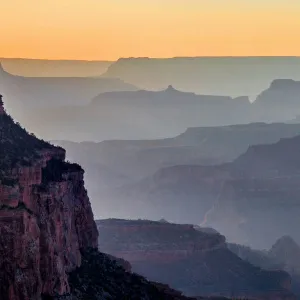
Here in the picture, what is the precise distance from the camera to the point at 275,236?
157 metres

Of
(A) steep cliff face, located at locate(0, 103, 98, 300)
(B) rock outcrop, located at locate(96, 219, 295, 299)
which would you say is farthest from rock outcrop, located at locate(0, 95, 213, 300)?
(B) rock outcrop, located at locate(96, 219, 295, 299)

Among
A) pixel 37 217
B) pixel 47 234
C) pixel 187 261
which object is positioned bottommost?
pixel 47 234

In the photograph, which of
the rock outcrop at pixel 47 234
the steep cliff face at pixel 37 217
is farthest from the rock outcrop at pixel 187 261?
the steep cliff face at pixel 37 217

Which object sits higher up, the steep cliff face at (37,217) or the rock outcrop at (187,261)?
the rock outcrop at (187,261)

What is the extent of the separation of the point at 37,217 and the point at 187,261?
63174mm

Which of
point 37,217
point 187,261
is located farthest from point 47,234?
point 187,261

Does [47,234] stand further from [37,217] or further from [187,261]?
[187,261]

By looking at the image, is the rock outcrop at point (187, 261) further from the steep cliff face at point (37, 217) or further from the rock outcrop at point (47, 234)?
the steep cliff face at point (37, 217)

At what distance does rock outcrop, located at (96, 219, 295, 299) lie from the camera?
97312 mm

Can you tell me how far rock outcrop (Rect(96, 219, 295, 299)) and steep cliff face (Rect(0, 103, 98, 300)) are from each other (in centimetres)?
4972

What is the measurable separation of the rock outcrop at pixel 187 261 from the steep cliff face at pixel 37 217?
163 feet

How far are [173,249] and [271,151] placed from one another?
89.5 metres

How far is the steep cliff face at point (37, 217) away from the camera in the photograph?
35.8 m

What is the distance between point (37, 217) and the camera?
127 feet
